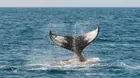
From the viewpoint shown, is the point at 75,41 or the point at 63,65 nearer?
the point at 75,41

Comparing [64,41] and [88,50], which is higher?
[64,41]

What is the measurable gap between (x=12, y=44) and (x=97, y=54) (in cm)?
1029

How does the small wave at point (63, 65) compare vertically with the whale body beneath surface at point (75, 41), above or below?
below

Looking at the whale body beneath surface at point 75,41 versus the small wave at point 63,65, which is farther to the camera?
the small wave at point 63,65

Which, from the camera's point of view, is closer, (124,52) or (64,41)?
(64,41)

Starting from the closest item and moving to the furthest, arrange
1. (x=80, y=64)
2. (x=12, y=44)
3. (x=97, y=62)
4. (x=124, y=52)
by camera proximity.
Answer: (x=80, y=64) < (x=97, y=62) < (x=124, y=52) < (x=12, y=44)

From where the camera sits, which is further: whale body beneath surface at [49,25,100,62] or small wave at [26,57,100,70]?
small wave at [26,57,100,70]

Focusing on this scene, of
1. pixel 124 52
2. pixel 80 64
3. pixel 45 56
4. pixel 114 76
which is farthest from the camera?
pixel 124 52

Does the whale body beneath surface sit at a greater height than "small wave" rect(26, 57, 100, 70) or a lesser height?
greater

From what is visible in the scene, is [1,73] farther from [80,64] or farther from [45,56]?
[45,56]

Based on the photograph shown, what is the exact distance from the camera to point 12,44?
146 ft

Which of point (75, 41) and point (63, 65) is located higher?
point (75, 41)

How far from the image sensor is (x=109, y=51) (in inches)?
1547

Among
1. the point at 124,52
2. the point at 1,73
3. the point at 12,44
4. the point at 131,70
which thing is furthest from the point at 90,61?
the point at 12,44
